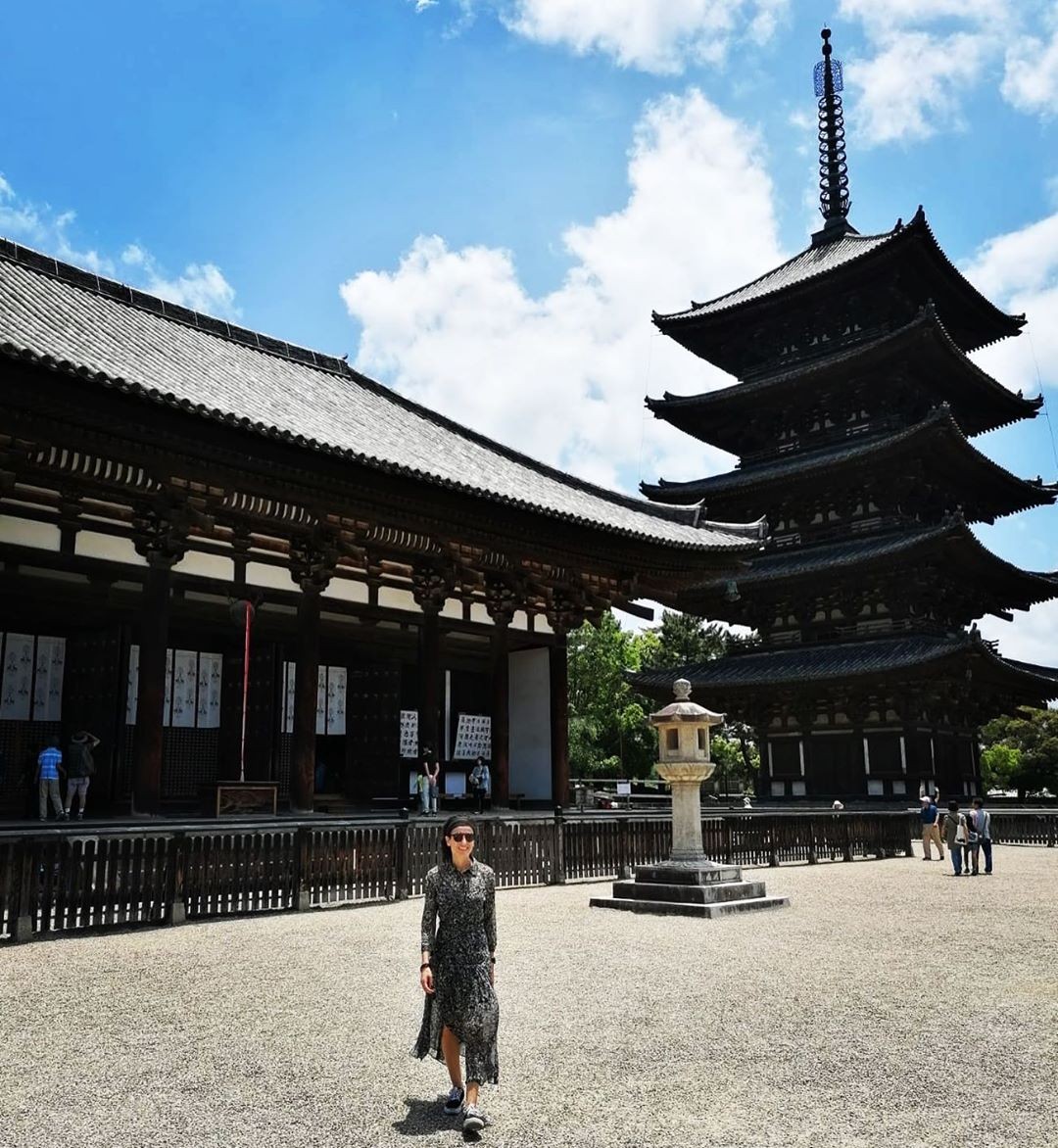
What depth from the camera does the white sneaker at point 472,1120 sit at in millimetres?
4449

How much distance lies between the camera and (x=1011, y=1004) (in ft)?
23.1

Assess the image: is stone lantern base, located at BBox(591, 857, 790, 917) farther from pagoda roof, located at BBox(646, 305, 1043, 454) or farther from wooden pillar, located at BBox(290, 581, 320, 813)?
pagoda roof, located at BBox(646, 305, 1043, 454)

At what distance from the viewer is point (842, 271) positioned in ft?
102

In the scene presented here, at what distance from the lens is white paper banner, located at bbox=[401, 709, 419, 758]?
18703mm

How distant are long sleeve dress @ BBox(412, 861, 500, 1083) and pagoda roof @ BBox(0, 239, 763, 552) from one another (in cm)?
778

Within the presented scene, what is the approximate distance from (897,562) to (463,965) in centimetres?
2600

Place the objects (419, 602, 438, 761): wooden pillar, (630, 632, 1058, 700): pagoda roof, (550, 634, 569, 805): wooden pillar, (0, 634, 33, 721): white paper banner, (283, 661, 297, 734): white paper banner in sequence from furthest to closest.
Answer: (630, 632, 1058, 700): pagoda roof, (550, 634, 569, 805): wooden pillar, (283, 661, 297, 734): white paper banner, (419, 602, 438, 761): wooden pillar, (0, 634, 33, 721): white paper banner

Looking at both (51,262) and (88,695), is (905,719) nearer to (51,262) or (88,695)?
(88,695)

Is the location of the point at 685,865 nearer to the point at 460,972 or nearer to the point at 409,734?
the point at 409,734

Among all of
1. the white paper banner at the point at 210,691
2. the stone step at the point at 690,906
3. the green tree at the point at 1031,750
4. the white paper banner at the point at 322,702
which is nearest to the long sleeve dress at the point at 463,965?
the stone step at the point at 690,906

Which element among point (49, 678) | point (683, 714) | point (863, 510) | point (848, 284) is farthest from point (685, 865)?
point (848, 284)

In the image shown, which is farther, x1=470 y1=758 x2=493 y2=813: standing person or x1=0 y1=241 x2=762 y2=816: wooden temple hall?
x1=470 y1=758 x2=493 y2=813: standing person

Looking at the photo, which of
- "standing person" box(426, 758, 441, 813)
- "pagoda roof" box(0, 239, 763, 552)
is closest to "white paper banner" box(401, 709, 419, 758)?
"standing person" box(426, 758, 441, 813)

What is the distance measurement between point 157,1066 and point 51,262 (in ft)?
49.9
